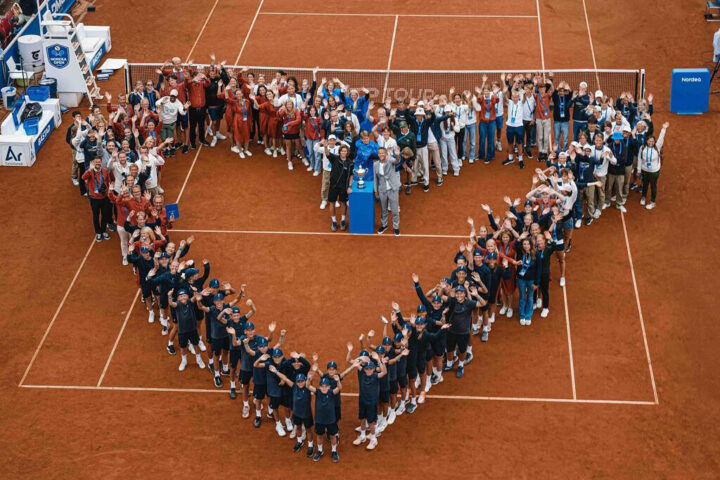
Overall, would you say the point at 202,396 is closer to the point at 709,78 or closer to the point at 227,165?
the point at 227,165

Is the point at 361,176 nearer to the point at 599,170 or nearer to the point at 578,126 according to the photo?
the point at 599,170

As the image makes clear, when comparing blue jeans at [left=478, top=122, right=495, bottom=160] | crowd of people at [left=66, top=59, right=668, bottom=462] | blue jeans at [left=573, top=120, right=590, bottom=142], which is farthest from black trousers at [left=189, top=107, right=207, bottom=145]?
blue jeans at [left=573, top=120, right=590, bottom=142]

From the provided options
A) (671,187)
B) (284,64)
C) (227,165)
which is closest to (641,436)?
(671,187)

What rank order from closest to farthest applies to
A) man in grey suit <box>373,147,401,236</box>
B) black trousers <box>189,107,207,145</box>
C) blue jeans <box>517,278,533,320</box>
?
blue jeans <box>517,278,533,320</box>, man in grey suit <box>373,147,401,236</box>, black trousers <box>189,107,207,145</box>

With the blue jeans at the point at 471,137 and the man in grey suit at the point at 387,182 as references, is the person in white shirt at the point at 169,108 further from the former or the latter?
the blue jeans at the point at 471,137

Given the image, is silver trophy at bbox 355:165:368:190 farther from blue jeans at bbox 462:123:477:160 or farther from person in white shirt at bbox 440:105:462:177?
blue jeans at bbox 462:123:477:160

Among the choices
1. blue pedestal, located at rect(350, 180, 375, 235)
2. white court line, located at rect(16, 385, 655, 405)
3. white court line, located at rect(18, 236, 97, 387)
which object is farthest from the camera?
blue pedestal, located at rect(350, 180, 375, 235)
